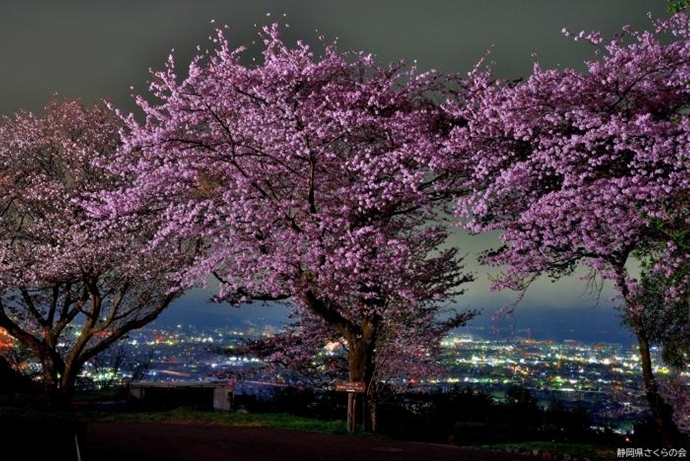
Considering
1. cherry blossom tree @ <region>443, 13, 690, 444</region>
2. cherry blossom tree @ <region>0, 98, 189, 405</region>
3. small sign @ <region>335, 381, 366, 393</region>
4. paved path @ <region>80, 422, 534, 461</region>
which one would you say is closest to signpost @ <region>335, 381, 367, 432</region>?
small sign @ <region>335, 381, 366, 393</region>

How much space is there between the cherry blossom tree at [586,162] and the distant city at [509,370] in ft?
16.5

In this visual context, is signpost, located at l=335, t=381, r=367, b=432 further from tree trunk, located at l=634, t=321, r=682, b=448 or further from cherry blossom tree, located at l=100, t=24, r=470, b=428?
tree trunk, located at l=634, t=321, r=682, b=448

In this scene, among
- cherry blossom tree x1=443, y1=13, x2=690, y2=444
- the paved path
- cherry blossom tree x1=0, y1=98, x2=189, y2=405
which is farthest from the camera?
cherry blossom tree x1=0, y1=98, x2=189, y2=405

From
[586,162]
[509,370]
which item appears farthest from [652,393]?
[509,370]

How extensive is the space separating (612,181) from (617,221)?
104 centimetres

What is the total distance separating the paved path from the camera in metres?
12.8

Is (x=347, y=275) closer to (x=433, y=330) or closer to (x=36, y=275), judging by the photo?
(x=433, y=330)

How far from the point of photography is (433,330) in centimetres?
2641

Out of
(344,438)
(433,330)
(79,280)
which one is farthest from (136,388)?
(344,438)

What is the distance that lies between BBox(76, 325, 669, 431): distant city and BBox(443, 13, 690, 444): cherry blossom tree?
5.03 m

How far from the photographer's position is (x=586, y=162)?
19.8 meters

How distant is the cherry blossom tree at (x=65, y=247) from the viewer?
25531mm

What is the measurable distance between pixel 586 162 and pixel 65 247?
57.7ft

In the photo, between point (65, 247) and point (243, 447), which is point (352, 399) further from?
point (65, 247)
